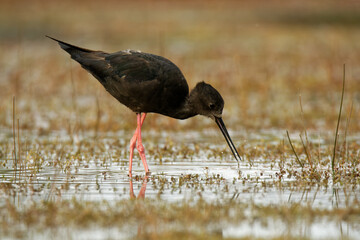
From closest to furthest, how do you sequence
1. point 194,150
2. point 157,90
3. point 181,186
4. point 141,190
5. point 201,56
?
point 141,190
point 181,186
point 157,90
point 194,150
point 201,56

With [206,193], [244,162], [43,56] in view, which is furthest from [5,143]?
[43,56]

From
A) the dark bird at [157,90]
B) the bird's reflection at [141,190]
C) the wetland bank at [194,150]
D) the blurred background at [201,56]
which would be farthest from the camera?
the blurred background at [201,56]

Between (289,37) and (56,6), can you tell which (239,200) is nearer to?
(289,37)

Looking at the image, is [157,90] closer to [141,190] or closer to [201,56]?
[141,190]

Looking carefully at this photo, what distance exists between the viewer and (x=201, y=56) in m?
21.0

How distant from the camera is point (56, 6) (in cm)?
3541

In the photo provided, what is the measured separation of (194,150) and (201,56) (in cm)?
1178

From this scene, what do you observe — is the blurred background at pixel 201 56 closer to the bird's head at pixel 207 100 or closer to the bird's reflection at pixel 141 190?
the bird's head at pixel 207 100

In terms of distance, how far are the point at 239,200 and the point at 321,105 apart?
25.1 feet

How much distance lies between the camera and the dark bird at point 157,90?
8141mm

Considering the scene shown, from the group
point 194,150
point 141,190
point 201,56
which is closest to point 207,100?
point 194,150

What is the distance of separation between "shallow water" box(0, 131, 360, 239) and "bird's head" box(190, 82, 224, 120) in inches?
28.9

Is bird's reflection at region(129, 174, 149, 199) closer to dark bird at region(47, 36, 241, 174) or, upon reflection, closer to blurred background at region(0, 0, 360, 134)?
dark bird at region(47, 36, 241, 174)

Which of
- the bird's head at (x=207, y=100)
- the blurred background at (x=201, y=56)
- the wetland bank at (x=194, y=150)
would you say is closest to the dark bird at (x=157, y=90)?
the bird's head at (x=207, y=100)
